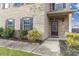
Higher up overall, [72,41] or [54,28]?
[54,28]

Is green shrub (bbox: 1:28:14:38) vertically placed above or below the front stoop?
above

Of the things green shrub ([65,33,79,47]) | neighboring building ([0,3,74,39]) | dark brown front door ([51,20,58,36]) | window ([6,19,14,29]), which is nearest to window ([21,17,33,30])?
neighboring building ([0,3,74,39])

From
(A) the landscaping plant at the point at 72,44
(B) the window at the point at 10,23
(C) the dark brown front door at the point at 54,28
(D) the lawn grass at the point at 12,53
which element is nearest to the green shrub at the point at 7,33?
(B) the window at the point at 10,23

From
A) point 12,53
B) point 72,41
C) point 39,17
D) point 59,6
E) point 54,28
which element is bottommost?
point 12,53

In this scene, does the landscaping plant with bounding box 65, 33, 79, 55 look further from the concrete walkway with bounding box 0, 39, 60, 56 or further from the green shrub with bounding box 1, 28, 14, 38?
the green shrub with bounding box 1, 28, 14, 38

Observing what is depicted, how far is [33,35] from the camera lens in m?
2.05

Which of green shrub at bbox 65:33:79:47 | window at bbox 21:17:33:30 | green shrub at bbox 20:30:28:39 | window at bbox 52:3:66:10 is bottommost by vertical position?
green shrub at bbox 65:33:79:47

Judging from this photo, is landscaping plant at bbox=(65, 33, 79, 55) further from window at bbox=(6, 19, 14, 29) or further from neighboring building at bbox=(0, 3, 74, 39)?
window at bbox=(6, 19, 14, 29)

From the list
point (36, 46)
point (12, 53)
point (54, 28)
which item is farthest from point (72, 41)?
point (12, 53)

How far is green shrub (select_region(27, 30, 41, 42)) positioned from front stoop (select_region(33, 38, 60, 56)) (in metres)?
0.09

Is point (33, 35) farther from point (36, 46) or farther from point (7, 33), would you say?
point (7, 33)

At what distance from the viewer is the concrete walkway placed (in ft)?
6.69

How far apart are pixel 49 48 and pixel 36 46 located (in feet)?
0.44

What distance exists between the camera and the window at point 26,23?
2.09 metres
